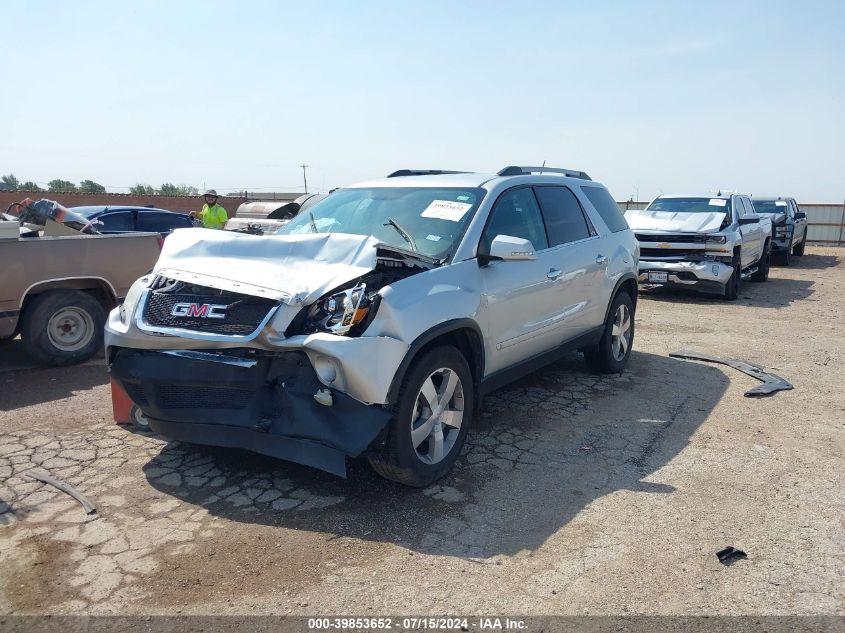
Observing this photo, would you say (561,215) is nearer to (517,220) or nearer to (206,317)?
(517,220)

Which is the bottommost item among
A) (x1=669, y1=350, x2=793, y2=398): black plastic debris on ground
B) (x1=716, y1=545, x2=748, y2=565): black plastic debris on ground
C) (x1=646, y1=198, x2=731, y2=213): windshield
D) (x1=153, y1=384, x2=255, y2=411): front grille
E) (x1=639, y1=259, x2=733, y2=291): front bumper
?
(x1=669, y1=350, x2=793, y2=398): black plastic debris on ground

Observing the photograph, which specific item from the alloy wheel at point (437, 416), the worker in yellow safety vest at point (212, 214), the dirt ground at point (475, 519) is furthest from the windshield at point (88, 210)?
the alloy wheel at point (437, 416)

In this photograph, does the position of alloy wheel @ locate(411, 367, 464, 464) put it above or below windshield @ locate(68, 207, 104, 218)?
below

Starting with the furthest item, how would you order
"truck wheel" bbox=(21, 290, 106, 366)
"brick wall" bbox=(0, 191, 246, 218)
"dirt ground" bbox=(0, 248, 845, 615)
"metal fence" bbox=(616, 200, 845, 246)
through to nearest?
1. "metal fence" bbox=(616, 200, 845, 246)
2. "brick wall" bbox=(0, 191, 246, 218)
3. "truck wheel" bbox=(21, 290, 106, 366)
4. "dirt ground" bbox=(0, 248, 845, 615)

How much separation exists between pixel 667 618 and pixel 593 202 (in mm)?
4234

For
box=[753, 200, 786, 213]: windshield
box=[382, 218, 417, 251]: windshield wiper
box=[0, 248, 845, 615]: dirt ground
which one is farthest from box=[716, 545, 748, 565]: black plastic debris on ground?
box=[753, 200, 786, 213]: windshield

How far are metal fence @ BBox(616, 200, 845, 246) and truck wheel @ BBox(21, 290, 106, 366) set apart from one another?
27.6m

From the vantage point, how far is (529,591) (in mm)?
3055

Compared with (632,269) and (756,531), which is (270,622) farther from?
(632,269)

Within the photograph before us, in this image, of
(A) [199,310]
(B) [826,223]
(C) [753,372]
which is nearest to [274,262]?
→ (A) [199,310]

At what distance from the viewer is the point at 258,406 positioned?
360 cm

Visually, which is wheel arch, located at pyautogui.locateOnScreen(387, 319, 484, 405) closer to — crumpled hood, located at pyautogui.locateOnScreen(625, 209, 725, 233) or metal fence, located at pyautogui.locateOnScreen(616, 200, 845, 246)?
crumpled hood, located at pyautogui.locateOnScreen(625, 209, 725, 233)

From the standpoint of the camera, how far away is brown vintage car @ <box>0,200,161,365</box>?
6.31m

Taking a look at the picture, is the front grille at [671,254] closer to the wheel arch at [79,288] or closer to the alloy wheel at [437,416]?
the wheel arch at [79,288]
